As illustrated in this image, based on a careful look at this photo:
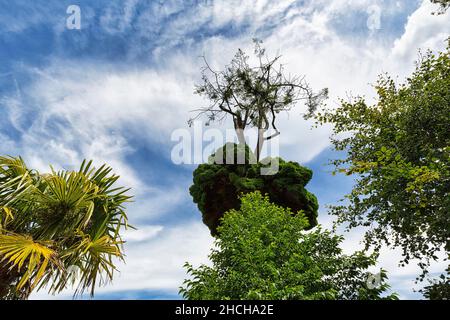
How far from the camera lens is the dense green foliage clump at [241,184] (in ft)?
57.6

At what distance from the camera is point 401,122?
10859mm

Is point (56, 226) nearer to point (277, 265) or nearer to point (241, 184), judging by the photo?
point (277, 265)

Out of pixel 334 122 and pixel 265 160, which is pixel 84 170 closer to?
pixel 334 122

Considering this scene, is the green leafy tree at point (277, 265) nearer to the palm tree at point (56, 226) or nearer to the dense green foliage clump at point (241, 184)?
the palm tree at point (56, 226)

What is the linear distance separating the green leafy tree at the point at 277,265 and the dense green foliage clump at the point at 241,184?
22.0 ft

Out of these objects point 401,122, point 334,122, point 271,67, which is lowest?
point 401,122

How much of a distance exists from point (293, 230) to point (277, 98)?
1265 cm

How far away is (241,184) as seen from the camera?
55.9 ft

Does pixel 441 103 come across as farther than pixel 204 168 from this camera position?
No

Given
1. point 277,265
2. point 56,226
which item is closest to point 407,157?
point 277,265

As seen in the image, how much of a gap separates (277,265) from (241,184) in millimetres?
8339

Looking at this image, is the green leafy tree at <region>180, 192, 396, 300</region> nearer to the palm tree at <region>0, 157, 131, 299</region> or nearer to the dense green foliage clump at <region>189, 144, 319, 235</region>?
the palm tree at <region>0, 157, 131, 299</region>
